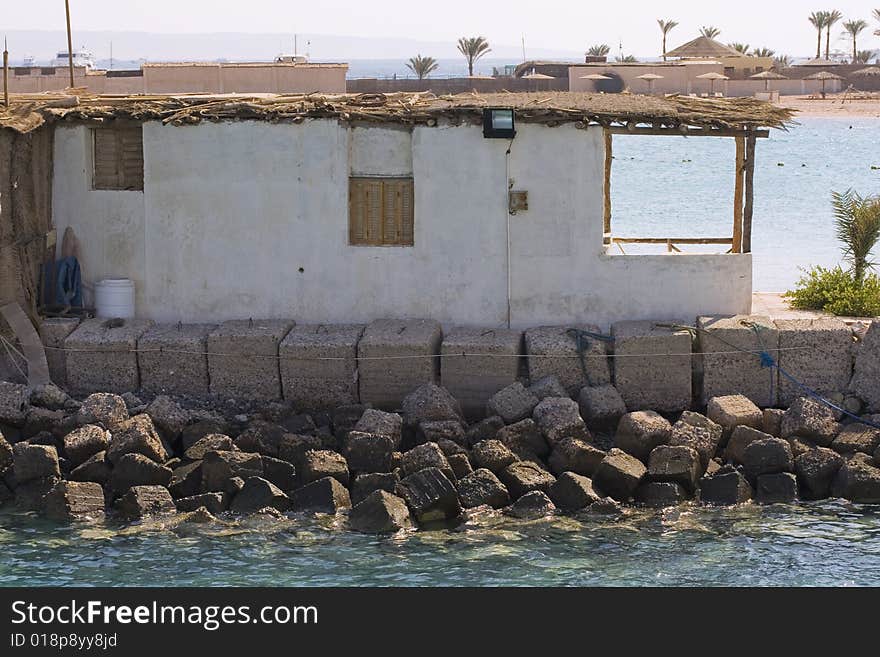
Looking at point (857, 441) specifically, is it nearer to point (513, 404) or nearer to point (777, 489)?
point (777, 489)

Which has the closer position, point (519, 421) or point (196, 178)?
point (519, 421)

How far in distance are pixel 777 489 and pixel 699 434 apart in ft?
3.09

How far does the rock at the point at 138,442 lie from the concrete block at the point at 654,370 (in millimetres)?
4952

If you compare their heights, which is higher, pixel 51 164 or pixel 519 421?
pixel 51 164

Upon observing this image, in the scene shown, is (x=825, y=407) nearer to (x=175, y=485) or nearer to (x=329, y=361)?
(x=329, y=361)

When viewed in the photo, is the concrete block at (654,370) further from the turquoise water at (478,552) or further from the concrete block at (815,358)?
the turquoise water at (478,552)

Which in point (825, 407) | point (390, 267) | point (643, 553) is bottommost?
point (643, 553)

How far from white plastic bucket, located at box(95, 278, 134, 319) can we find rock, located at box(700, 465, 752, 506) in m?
6.98

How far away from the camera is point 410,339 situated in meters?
15.7

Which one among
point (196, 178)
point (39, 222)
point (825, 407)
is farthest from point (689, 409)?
point (39, 222)

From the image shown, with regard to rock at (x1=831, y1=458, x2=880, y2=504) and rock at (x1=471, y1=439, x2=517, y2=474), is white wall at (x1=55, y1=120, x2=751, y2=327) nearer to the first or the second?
rock at (x1=471, y1=439, x2=517, y2=474)

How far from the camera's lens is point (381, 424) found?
14734 millimetres

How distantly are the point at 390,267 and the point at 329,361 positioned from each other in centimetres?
150

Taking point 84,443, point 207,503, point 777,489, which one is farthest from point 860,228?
point 84,443
